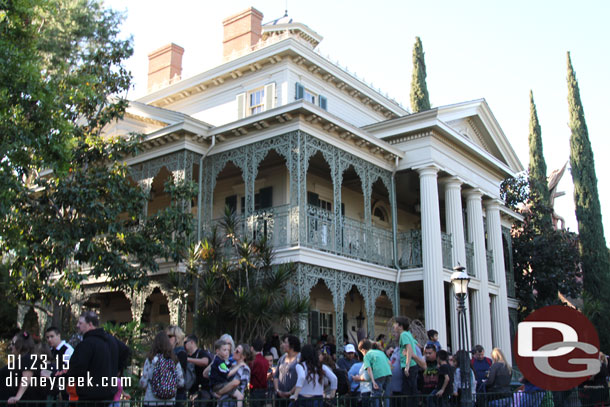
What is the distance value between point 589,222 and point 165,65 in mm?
23081

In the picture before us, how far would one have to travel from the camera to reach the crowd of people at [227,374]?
6.62 meters

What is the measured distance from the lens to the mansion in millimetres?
17125

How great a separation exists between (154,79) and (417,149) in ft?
44.7

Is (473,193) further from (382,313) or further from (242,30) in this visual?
(242,30)

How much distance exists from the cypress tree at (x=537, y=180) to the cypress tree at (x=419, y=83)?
7567mm

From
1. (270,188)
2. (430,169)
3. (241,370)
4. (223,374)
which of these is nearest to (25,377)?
(223,374)

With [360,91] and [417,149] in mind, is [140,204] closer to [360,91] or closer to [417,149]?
[417,149]

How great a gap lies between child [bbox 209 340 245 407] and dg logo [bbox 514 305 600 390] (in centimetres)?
394

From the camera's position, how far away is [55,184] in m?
15.8

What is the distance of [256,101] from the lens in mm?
22469

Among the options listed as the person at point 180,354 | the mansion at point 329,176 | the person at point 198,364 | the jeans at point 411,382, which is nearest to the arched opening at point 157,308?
the mansion at point 329,176

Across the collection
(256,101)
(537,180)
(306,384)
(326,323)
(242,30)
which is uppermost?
(242,30)

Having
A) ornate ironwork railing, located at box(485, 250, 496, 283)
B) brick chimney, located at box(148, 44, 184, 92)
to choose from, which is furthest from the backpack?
brick chimney, located at box(148, 44, 184, 92)

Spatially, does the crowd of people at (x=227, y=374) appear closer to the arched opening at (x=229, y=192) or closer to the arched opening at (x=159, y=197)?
the arched opening at (x=229, y=192)
